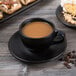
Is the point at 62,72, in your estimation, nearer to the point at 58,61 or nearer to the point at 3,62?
the point at 58,61

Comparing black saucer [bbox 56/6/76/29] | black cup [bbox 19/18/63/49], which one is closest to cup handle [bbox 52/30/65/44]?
black cup [bbox 19/18/63/49]

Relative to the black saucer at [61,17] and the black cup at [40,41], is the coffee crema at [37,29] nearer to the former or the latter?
the black cup at [40,41]

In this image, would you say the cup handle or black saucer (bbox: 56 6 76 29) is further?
black saucer (bbox: 56 6 76 29)

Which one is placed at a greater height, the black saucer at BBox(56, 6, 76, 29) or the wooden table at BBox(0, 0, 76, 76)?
the black saucer at BBox(56, 6, 76, 29)

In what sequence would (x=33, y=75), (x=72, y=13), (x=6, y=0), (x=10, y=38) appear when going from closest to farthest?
1. (x=33, y=75)
2. (x=10, y=38)
3. (x=72, y=13)
4. (x=6, y=0)

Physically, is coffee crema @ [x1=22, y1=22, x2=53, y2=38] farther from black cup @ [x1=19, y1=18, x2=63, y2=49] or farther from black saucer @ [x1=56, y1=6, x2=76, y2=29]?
black saucer @ [x1=56, y1=6, x2=76, y2=29]

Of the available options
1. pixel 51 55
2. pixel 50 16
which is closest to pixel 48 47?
pixel 51 55

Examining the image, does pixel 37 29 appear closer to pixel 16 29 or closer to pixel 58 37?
pixel 58 37
